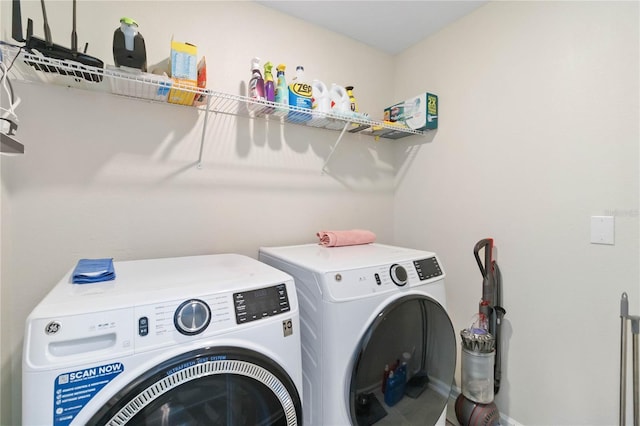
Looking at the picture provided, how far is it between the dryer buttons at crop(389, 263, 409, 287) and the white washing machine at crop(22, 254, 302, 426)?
0.47 meters

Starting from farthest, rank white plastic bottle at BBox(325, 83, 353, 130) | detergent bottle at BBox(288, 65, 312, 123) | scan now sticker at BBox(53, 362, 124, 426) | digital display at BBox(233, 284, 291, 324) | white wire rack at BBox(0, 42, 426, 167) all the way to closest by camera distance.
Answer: white plastic bottle at BBox(325, 83, 353, 130)
detergent bottle at BBox(288, 65, 312, 123)
white wire rack at BBox(0, 42, 426, 167)
digital display at BBox(233, 284, 291, 324)
scan now sticker at BBox(53, 362, 124, 426)

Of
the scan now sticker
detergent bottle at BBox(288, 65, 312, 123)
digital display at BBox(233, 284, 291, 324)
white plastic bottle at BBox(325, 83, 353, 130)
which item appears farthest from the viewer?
white plastic bottle at BBox(325, 83, 353, 130)

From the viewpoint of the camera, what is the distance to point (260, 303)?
3.05ft

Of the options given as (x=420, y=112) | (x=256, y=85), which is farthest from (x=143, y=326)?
(x=420, y=112)

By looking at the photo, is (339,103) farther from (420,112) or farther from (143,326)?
(143,326)

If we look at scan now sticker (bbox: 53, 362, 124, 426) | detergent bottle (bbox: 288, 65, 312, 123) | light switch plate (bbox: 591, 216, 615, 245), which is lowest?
scan now sticker (bbox: 53, 362, 124, 426)

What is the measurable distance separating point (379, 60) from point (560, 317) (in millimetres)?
2010

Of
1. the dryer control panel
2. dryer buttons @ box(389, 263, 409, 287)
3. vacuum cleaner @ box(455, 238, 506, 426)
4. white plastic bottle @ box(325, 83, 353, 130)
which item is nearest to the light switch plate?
vacuum cleaner @ box(455, 238, 506, 426)

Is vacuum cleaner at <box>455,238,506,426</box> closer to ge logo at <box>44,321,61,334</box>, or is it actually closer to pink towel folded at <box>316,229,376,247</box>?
pink towel folded at <box>316,229,376,247</box>

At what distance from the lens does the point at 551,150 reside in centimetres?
144

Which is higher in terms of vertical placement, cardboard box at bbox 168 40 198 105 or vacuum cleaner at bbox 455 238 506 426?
cardboard box at bbox 168 40 198 105

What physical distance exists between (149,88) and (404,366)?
5.42 ft

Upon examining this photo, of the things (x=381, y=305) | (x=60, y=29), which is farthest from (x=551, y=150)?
(x=60, y=29)

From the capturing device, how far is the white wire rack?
1081mm
